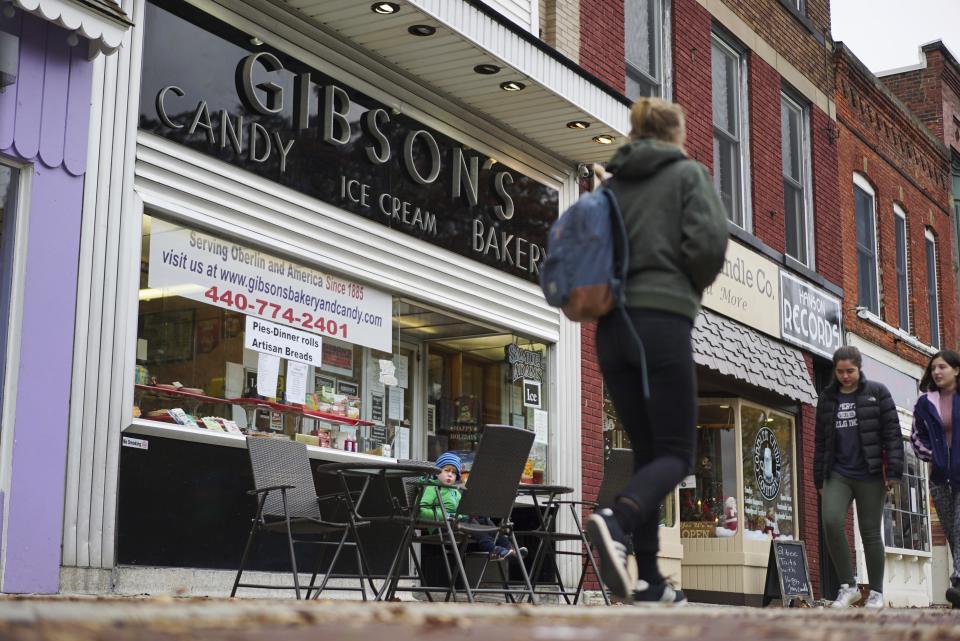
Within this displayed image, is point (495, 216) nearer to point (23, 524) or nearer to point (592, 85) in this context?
point (592, 85)

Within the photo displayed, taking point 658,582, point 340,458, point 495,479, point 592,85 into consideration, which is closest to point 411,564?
point 340,458

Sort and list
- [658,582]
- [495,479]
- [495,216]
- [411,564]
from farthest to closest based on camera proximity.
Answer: [495,216]
[411,564]
[495,479]
[658,582]

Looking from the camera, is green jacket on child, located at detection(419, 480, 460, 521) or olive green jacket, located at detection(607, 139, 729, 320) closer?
olive green jacket, located at detection(607, 139, 729, 320)

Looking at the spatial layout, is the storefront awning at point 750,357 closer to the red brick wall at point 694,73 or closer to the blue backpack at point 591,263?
the red brick wall at point 694,73

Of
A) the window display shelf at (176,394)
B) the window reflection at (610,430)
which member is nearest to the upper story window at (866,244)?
the window reflection at (610,430)

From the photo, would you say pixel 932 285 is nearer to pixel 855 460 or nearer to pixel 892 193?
pixel 892 193

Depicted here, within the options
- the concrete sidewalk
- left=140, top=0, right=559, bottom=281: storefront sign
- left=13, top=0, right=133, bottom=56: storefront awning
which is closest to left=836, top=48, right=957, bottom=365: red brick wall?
left=140, top=0, right=559, bottom=281: storefront sign

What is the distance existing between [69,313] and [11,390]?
1.88 feet

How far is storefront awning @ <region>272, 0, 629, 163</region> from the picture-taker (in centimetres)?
995

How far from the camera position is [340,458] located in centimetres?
987

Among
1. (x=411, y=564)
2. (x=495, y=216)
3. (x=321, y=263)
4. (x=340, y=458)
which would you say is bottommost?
(x=411, y=564)

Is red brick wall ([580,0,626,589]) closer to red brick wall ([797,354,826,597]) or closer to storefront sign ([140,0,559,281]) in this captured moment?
storefront sign ([140,0,559,281])

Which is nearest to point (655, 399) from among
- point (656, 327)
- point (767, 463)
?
point (656, 327)

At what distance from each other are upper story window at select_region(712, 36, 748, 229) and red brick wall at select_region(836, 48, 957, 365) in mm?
2999
